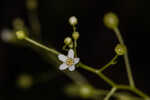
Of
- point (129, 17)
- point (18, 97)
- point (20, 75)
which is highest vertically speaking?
point (129, 17)

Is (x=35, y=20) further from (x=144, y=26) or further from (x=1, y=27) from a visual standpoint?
(x=144, y=26)

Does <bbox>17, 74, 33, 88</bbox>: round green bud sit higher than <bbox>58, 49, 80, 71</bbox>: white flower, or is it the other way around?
<bbox>17, 74, 33, 88</bbox>: round green bud

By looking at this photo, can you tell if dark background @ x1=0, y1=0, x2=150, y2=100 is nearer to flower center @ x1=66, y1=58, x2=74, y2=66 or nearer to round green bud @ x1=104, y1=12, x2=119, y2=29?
round green bud @ x1=104, y1=12, x2=119, y2=29

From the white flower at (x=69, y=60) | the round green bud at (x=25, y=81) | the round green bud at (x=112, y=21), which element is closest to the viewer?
the white flower at (x=69, y=60)

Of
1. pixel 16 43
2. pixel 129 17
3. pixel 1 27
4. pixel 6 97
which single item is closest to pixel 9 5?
pixel 1 27

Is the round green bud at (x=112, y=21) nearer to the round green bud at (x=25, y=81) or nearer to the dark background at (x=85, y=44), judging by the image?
the dark background at (x=85, y=44)

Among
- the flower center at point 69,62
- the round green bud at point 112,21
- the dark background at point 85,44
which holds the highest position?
the dark background at point 85,44

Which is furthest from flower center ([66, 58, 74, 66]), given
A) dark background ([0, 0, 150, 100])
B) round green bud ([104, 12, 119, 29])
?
dark background ([0, 0, 150, 100])

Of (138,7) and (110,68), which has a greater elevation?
(138,7)

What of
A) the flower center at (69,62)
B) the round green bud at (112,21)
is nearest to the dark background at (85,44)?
the round green bud at (112,21)
